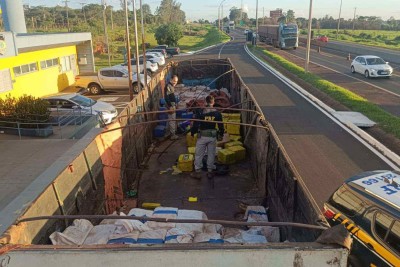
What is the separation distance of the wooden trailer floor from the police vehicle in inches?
95.4

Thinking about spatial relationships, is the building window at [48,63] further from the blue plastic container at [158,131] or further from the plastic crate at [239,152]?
the plastic crate at [239,152]

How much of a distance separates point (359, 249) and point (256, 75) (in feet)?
83.4

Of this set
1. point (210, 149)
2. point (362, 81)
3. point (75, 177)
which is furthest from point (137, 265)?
point (362, 81)

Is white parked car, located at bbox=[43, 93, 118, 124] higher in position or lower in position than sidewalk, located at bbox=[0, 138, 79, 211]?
higher

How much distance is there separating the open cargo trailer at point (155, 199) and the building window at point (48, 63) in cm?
1475

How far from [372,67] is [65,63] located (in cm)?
2466

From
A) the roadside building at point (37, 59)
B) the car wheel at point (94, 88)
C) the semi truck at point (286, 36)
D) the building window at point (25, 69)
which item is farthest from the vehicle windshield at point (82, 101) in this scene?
the semi truck at point (286, 36)

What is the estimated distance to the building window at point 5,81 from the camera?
19755 mm

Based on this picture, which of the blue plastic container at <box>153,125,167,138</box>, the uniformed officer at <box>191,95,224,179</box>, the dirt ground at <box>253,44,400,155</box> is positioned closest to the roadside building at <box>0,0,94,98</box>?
the blue plastic container at <box>153,125,167,138</box>

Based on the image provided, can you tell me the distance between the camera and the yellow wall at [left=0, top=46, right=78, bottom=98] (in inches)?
845

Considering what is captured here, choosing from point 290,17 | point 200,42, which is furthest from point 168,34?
point 290,17

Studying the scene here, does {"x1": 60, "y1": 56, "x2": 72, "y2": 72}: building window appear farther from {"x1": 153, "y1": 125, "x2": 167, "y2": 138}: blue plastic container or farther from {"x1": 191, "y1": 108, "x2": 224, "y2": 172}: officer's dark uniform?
{"x1": 191, "y1": 108, "x2": 224, "y2": 172}: officer's dark uniform

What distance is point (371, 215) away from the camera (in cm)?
574

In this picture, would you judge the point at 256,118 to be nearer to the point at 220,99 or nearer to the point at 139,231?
the point at 139,231
